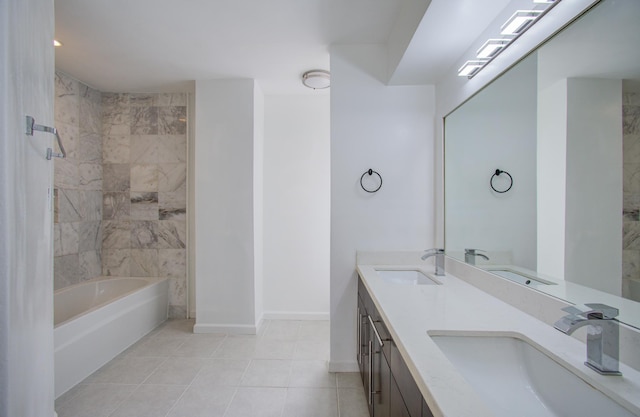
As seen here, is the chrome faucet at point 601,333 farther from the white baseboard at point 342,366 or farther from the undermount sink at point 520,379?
the white baseboard at point 342,366

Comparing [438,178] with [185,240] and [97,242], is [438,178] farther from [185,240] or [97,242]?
[97,242]

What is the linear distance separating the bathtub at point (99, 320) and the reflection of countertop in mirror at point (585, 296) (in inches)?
116

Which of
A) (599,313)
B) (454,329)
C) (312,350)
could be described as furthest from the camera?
(312,350)

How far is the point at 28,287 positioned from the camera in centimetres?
141

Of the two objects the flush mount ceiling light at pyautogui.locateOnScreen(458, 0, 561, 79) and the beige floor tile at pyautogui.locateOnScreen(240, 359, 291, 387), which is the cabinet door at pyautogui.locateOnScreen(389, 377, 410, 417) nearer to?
the beige floor tile at pyautogui.locateOnScreen(240, 359, 291, 387)

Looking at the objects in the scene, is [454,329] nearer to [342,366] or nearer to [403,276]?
[403,276]

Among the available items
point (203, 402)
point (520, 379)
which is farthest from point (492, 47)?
point (203, 402)

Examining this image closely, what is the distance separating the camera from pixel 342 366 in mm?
2369

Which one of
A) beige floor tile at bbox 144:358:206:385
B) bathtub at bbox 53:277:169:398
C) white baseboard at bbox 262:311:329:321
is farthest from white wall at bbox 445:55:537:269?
bathtub at bbox 53:277:169:398

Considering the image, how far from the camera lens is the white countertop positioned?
2.27 feet

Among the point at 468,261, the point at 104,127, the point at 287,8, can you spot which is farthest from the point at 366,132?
the point at 104,127

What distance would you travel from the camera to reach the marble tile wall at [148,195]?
11.4ft

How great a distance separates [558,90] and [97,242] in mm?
4282

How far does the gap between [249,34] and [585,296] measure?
2554 millimetres
